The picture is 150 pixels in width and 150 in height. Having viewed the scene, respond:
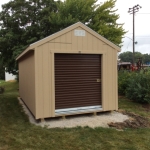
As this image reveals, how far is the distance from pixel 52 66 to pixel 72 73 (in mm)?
673

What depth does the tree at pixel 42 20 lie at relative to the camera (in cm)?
1347

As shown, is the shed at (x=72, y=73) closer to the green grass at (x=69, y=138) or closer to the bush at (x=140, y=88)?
the green grass at (x=69, y=138)

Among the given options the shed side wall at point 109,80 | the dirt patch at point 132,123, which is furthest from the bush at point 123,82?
the dirt patch at point 132,123

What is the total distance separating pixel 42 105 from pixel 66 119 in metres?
0.84

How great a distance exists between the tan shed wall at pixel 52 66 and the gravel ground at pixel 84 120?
215 millimetres

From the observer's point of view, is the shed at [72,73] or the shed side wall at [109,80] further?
the shed side wall at [109,80]

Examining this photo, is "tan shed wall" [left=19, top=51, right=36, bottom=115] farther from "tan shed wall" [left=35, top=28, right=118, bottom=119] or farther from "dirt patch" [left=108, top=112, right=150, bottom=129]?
"dirt patch" [left=108, top=112, right=150, bottom=129]

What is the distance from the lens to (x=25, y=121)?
5125 mm

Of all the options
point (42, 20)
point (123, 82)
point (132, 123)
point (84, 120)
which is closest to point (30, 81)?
point (84, 120)

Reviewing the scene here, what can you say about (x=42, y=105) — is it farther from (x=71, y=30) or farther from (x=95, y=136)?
(x=71, y=30)

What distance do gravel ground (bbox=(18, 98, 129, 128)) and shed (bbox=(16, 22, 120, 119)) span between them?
0.61ft

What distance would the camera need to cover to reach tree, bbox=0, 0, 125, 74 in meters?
13.5

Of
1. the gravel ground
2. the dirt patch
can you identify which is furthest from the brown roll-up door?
the dirt patch

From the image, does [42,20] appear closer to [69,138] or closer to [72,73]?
[72,73]
